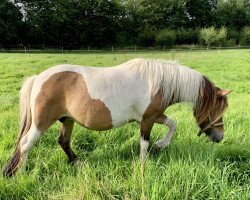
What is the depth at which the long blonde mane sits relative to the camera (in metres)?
4.28

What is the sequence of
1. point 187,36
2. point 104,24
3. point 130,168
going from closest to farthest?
point 130,168 → point 104,24 → point 187,36

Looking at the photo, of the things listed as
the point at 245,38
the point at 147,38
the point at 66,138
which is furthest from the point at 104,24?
the point at 66,138

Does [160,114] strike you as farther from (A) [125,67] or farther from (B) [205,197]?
(B) [205,197]

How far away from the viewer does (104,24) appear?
5288cm

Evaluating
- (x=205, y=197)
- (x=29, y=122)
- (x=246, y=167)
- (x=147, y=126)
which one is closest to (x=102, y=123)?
(x=147, y=126)

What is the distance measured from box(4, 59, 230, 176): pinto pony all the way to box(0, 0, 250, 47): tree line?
41.3 metres

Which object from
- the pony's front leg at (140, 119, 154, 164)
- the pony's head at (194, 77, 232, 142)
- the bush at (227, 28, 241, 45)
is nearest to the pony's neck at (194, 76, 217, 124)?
the pony's head at (194, 77, 232, 142)

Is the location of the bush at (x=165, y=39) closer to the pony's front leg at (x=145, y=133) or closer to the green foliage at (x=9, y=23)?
the green foliage at (x=9, y=23)

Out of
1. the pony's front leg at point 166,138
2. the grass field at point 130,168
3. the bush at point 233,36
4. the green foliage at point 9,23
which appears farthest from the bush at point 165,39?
the pony's front leg at point 166,138

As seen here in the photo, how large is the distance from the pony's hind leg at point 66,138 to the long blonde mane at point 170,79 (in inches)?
48.2

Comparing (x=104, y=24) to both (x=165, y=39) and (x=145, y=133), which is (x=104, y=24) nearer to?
(x=165, y=39)

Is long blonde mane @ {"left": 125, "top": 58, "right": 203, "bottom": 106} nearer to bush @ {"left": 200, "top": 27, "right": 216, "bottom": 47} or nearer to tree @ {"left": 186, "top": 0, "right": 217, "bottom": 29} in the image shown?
bush @ {"left": 200, "top": 27, "right": 216, "bottom": 47}

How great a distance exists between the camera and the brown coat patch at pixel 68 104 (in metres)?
4.19

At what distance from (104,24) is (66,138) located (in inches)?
1968
